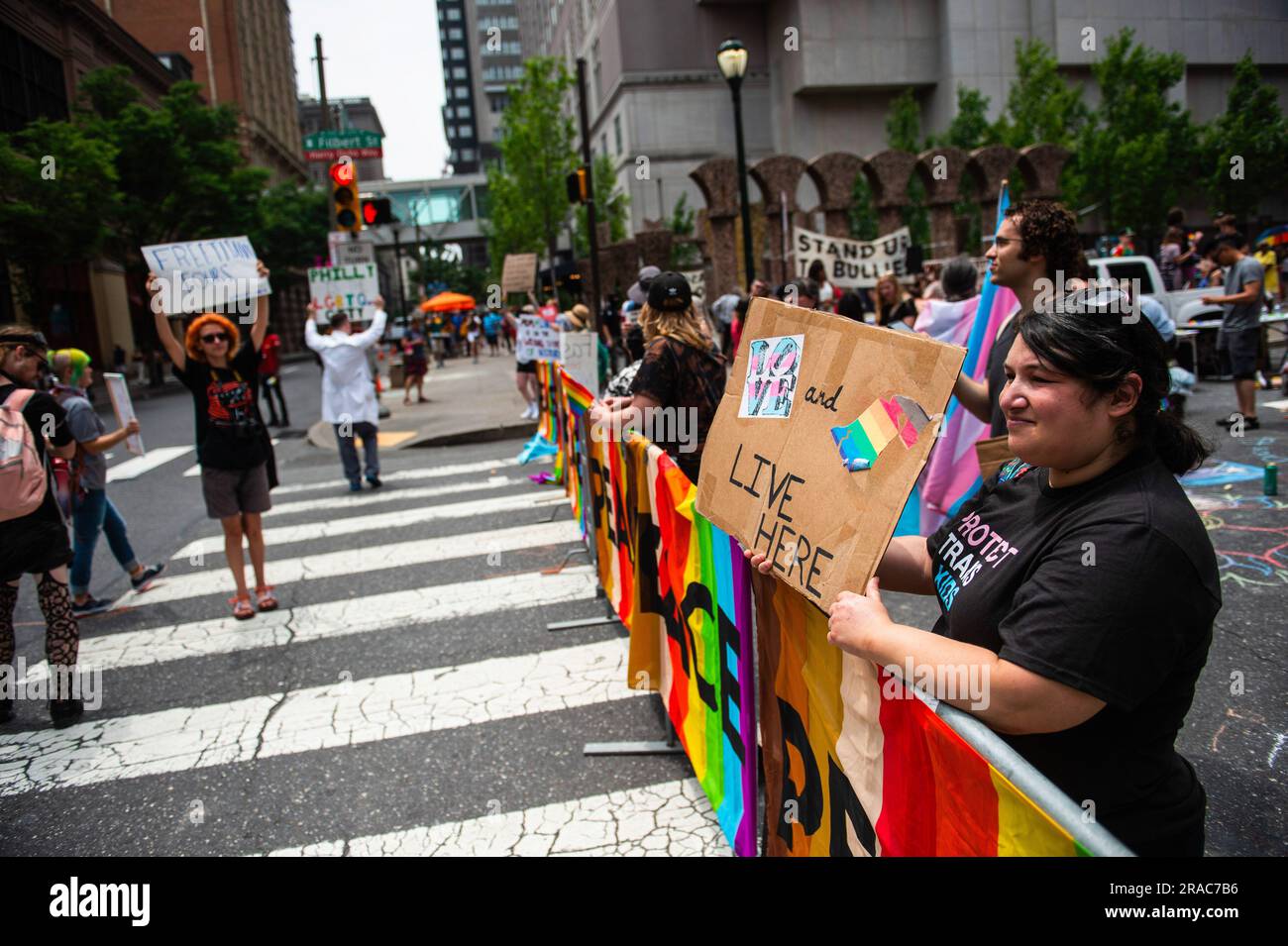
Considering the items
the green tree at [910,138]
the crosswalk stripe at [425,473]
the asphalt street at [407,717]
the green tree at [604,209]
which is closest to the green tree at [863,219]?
the green tree at [910,138]

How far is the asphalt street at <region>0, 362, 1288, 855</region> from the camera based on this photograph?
3535 millimetres

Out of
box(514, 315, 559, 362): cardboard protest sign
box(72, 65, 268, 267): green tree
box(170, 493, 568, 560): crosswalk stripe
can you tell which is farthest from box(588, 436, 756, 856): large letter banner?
box(72, 65, 268, 267): green tree

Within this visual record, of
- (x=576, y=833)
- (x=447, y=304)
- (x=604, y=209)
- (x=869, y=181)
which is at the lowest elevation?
(x=576, y=833)

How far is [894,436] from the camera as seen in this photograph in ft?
6.48

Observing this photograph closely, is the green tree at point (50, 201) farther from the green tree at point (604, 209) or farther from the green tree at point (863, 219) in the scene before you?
the green tree at point (863, 219)

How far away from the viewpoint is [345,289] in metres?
14.5

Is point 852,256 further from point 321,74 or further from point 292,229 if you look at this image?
point 292,229

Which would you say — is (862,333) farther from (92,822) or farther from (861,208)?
(861,208)

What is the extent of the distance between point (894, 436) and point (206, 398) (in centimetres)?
530

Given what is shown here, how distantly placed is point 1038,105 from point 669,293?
1630 inches

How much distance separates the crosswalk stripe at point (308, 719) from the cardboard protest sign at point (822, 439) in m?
2.12

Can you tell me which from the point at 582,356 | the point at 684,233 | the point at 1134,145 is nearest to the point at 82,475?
the point at 582,356

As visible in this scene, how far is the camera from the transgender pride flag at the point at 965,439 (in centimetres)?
523

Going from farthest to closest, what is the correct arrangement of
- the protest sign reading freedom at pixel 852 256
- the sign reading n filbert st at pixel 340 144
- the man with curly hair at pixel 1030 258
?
1. the sign reading n filbert st at pixel 340 144
2. the protest sign reading freedom at pixel 852 256
3. the man with curly hair at pixel 1030 258
